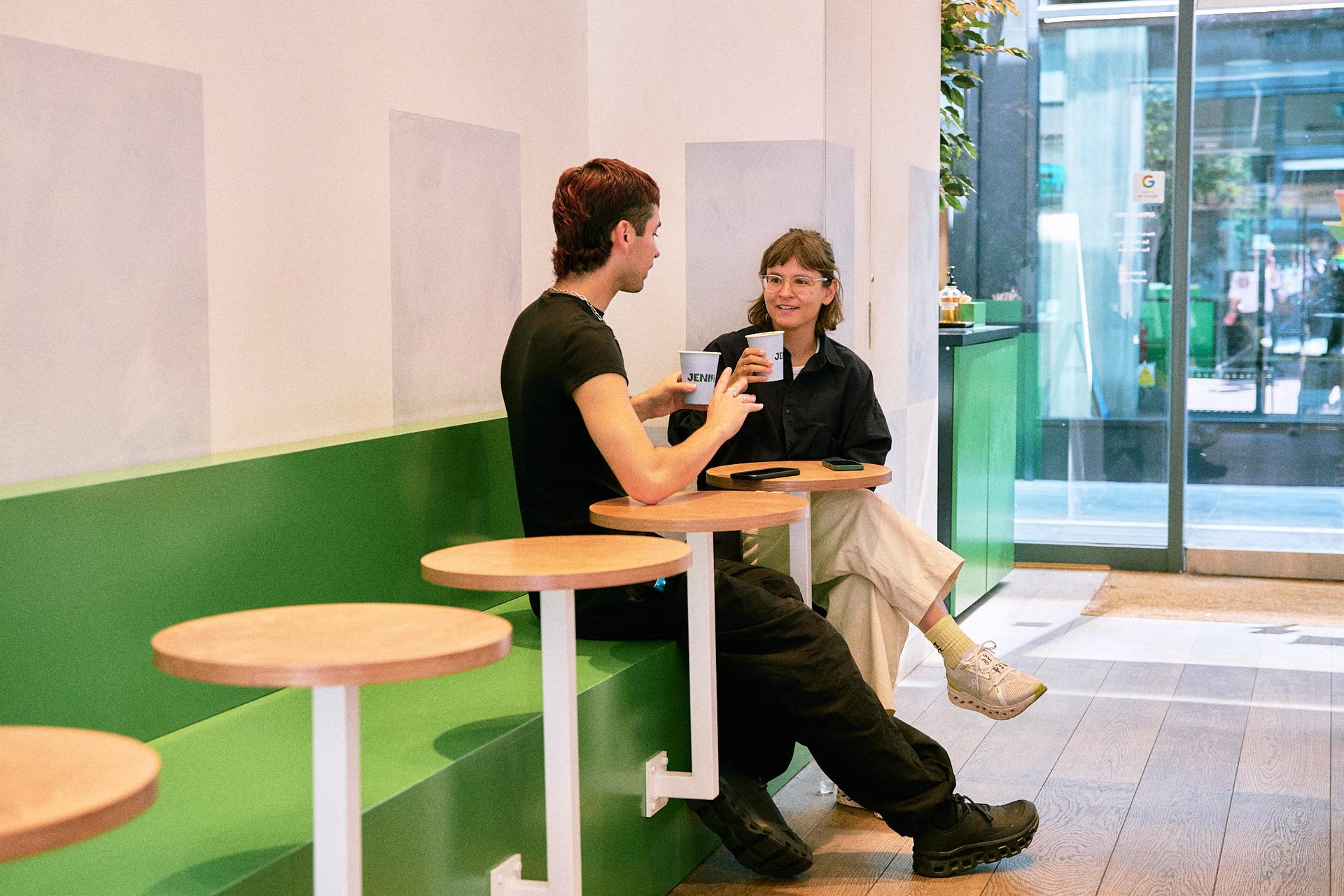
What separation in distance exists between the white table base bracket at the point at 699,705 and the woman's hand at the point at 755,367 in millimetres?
380

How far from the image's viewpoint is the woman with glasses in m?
3.18

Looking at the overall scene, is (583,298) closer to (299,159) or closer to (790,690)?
(299,159)

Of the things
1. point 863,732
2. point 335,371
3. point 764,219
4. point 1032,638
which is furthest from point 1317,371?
point 335,371

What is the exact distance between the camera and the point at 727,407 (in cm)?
276

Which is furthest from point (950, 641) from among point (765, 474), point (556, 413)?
point (556, 413)

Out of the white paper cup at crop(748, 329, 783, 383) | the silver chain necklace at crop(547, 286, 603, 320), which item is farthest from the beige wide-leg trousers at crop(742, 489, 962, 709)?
the silver chain necklace at crop(547, 286, 603, 320)

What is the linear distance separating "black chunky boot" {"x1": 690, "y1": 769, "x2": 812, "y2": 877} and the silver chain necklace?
3.10 ft

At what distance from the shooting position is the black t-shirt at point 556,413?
2637 millimetres

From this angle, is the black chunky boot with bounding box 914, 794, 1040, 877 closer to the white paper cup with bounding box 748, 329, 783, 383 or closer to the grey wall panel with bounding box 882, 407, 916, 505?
the white paper cup with bounding box 748, 329, 783, 383

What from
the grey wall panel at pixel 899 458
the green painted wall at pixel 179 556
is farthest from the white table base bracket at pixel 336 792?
the grey wall panel at pixel 899 458

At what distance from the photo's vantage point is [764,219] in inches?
150

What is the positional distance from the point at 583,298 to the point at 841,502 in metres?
0.82

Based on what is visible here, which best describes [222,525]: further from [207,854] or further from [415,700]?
[207,854]

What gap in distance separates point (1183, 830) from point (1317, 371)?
375 cm
